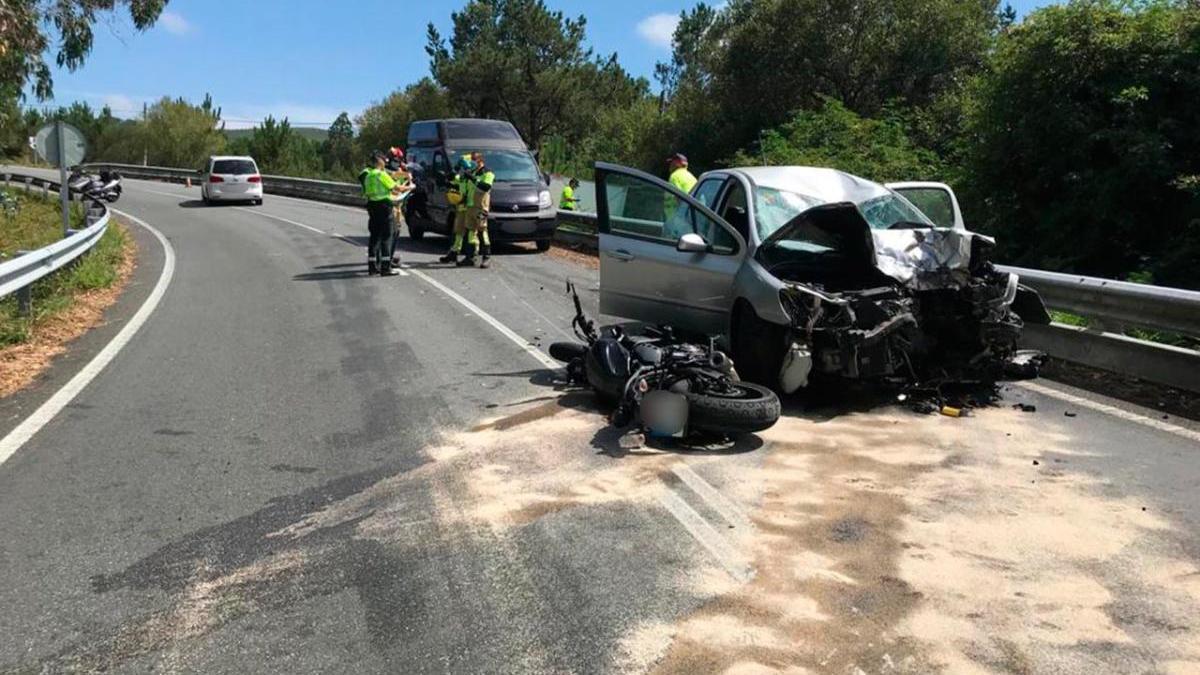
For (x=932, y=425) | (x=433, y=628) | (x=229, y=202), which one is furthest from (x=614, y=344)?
(x=229, y=202)

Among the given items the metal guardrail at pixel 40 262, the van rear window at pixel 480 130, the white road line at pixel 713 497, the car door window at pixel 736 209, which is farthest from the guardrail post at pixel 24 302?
Result: the van rear window at pixel 480 130

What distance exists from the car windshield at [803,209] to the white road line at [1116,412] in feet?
5.12

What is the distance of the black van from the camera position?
59.1ft

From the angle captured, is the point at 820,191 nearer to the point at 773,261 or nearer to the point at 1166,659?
the point at 773,261

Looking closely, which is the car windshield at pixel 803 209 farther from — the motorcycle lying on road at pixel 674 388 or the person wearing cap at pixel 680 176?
the person wearing cap at pixel 680 176

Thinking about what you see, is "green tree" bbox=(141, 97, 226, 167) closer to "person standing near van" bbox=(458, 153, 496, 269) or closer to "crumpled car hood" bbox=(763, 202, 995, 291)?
"person standing near van" bbox=(458, 153, 496, 269)

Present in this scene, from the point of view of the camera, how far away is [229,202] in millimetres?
33125

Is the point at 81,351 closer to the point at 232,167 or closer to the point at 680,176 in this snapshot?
the point at 680,176

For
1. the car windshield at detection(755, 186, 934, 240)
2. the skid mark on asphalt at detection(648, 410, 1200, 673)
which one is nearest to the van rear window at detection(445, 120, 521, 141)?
the car windshield at detection(755, 186, 934, 240)

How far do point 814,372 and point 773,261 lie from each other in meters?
1.13

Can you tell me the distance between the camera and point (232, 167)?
32.5 metres

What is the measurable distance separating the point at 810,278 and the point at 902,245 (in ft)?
2.41

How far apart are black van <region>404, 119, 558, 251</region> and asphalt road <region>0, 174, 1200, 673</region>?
10.2 meters

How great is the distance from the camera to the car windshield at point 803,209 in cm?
773
